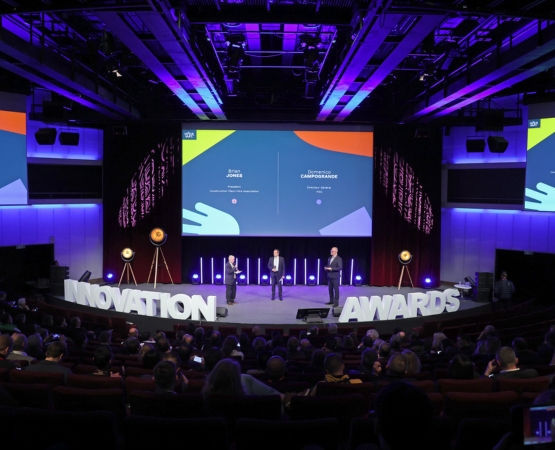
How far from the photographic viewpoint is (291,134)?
16.9 metres

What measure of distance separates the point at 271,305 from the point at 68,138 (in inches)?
307

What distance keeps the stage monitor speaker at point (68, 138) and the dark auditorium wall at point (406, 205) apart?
9.29 m

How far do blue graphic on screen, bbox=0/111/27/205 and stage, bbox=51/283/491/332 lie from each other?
10.1 ft

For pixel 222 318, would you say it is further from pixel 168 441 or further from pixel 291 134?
pixel 168 441

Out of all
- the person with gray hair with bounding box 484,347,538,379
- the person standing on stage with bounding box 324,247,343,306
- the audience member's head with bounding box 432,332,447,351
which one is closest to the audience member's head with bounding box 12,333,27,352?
the person with gray hair with bounding box 484,347,538,379

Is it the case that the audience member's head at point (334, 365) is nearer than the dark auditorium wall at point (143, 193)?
Yes

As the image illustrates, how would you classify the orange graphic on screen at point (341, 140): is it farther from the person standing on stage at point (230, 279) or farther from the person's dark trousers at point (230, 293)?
the person's dark trousers at point (230, 293)

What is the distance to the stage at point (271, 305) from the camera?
1242 centimetres

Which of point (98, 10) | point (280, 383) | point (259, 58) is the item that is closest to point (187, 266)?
point (259, 58)

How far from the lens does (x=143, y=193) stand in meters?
17.3

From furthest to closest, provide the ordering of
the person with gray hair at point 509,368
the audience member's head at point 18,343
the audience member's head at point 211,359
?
the audience member's head at point 18,343, the audience member's head at point 211,359, the person with gray hair at point 509,368

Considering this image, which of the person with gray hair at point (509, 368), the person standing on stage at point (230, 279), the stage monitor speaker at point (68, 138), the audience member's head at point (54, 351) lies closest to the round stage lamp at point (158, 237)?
the person standing on stage at point (230, 279)

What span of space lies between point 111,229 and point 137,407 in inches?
569

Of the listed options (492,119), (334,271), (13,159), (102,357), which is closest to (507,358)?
(102,357)
